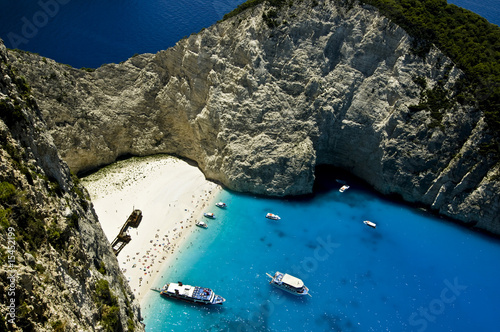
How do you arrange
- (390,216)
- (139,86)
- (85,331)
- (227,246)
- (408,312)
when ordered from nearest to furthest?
(85,331) < (408,312) < (227,246) < (390,216) < (139,86)

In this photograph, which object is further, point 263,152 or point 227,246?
point 263,152

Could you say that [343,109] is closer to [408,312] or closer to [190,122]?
[190,122]

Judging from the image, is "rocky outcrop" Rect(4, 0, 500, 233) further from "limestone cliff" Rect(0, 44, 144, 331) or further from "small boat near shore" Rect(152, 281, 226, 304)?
"limestone cliff" Rect(0, 44, 144, 331)

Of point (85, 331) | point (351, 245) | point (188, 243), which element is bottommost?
point (188, 243)

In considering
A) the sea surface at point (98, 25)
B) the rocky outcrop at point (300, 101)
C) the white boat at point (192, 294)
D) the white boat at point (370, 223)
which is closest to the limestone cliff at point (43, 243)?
the white boat at point (192, 294)

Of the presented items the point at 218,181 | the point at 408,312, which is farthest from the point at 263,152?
the point at 408,312

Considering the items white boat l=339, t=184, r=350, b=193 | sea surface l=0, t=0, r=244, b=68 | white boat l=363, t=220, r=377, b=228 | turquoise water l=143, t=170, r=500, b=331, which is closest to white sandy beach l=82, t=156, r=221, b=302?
turquoise water l=143, t=170, r=500, b=331

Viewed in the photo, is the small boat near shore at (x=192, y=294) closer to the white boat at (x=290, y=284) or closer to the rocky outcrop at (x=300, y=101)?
the white boat at (x=290, y=284)

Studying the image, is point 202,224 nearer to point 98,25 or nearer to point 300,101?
point 300,101
